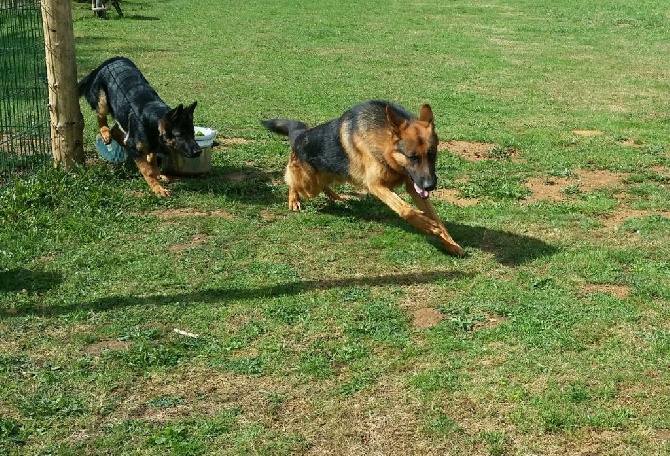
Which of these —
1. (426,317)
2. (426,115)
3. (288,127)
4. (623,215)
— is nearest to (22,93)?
(288,127)

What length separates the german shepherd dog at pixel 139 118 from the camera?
27.2 feet

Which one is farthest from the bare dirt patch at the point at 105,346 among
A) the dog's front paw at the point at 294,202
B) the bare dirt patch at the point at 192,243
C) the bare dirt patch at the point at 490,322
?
the dog's front paw at the point at 294,202

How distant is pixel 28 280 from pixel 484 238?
3849 millimetres

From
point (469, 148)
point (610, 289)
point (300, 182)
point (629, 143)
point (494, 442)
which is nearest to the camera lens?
point (494, 442)

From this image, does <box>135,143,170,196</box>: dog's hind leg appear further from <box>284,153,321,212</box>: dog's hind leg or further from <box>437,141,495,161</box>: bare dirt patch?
<box>437,141,495,161</box>: bare dirt patch

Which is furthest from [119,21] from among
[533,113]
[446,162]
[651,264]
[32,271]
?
[651,264]

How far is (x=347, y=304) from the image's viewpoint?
19.2 feet

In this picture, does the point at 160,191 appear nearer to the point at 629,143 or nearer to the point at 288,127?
the point at 288,127

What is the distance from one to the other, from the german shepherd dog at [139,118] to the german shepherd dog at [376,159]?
3.77ft

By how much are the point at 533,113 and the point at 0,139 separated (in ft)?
24.8

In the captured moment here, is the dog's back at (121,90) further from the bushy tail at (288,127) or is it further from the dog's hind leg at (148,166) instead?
the bushy tail at (288,127)

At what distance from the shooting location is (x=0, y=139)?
855cm

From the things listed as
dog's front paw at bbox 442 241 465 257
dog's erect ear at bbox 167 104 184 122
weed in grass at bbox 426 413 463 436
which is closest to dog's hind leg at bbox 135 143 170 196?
dog's erect ear at bbox 167 104 184 122

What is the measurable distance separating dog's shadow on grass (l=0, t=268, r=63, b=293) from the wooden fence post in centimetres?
268
